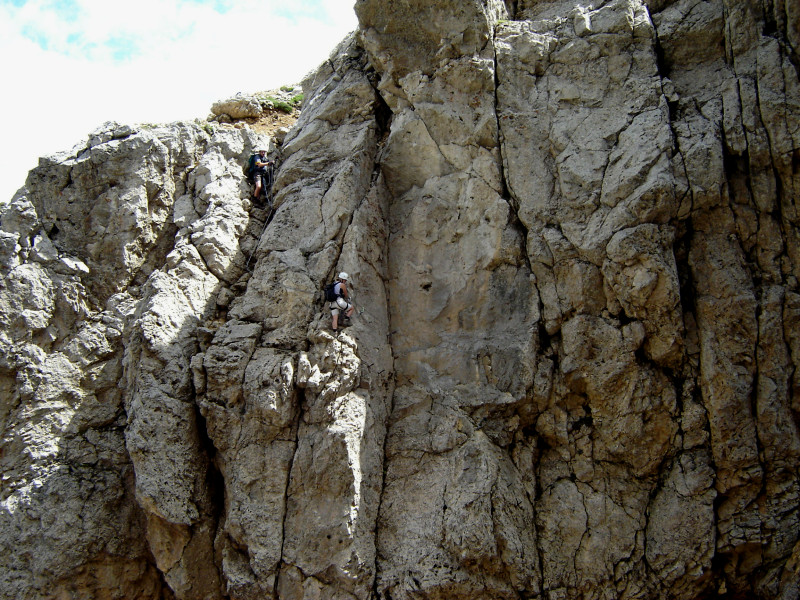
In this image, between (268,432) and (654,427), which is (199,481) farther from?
(654,427)

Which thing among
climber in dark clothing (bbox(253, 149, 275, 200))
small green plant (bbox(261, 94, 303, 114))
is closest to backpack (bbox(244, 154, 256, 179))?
climber in dark clothing (bbox(253, 149, 275, 200))

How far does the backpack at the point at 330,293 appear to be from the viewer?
35.2ft

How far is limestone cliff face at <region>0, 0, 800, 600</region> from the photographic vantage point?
388 inches

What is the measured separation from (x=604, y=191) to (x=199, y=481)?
29.5 feet

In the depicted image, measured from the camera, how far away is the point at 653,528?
395 inches

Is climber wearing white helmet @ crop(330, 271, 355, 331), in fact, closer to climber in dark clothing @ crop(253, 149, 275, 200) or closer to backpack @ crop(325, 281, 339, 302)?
backpack @ crop(325, 281, 339, 302)

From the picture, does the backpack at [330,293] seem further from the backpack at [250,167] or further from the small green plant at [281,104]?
the small green plant at [281,104]

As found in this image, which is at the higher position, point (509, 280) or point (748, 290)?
point (509, 280)

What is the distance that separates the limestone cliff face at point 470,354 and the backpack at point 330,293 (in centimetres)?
38

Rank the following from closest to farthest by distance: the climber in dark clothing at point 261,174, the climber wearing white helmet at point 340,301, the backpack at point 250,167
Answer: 1. the climber wearing white helmet at point 340,301
2. the climber in dark clothing at point 261,174
3. the backpack at point 250,167

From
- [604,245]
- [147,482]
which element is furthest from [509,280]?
[147,482]

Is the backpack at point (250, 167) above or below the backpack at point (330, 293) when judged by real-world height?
above

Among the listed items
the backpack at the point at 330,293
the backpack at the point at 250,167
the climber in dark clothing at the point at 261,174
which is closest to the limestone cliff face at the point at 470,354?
the backpack at the point at 330,293

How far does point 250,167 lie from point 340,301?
17.5 feet
